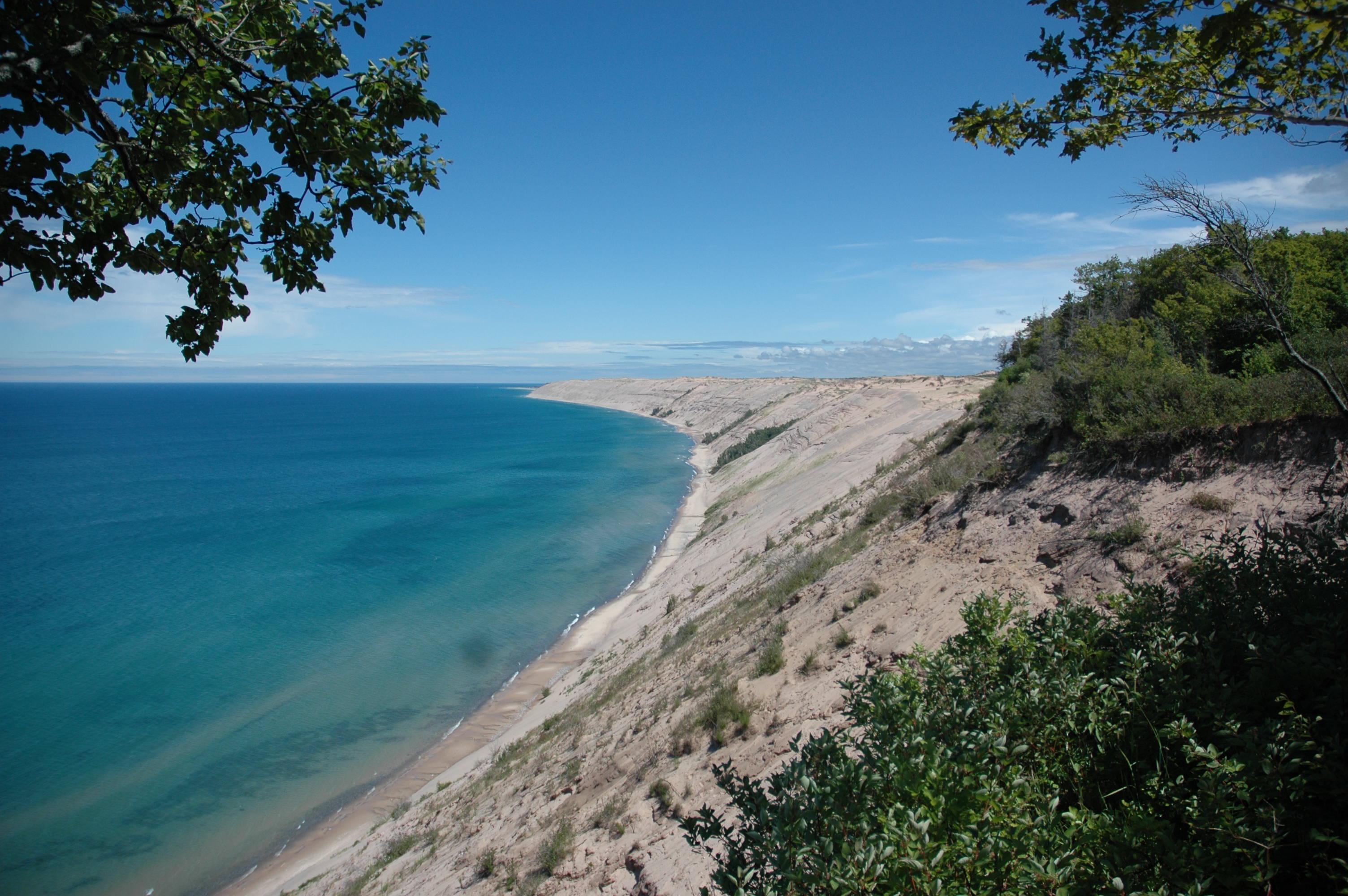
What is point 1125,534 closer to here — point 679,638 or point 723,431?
point 679,638

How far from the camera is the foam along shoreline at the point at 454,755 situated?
1278 cm

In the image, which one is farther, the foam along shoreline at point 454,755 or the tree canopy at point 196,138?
the foam along shoreline at point 454,755

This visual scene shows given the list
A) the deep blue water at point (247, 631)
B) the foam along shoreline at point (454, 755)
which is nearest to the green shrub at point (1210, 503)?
the foam along shoreline at point (454, 755)

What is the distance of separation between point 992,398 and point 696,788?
13.4 meters

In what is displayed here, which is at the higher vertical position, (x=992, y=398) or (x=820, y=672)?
(x=992, y=398)

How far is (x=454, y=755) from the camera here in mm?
15891

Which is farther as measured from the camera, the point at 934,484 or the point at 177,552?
the point at 177,552

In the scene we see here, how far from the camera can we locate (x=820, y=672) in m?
8.65

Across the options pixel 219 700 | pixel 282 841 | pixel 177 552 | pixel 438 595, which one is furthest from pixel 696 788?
pixel 177 552

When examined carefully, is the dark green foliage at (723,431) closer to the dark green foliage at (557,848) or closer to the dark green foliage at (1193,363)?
the dark green foliage at (1193,363)

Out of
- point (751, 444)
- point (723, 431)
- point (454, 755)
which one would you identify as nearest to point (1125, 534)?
point (454, 755)

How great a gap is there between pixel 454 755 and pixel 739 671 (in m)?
9.54

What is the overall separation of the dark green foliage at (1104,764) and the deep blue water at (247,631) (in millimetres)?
15756

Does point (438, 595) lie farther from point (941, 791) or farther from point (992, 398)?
point (941, 791)
